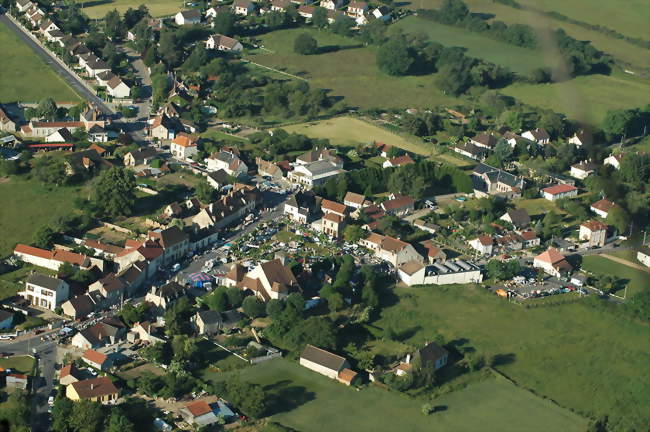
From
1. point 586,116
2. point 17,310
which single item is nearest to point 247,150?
point 17,310

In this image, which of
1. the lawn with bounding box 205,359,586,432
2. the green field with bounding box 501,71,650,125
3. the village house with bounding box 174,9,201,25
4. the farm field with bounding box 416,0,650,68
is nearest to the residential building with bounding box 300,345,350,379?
the lawn with bounding box 205,359,586,432

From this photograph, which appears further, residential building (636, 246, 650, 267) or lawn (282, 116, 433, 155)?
lawn (282, 116, 433, 155)

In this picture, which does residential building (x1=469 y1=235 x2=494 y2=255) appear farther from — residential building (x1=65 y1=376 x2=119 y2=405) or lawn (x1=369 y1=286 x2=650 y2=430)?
residential building (x1=65 y1=376 x2=119 y2=405)

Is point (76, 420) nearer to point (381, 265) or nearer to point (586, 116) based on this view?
point (381, 265)

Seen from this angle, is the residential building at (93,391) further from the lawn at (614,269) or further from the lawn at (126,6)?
the lawn at (126,6)

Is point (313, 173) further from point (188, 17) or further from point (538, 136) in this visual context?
point (188, 17)

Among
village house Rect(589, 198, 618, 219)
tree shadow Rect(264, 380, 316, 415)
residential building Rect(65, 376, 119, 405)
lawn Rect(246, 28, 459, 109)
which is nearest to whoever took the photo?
residential building Rect(65, 376, 119, 405)
